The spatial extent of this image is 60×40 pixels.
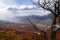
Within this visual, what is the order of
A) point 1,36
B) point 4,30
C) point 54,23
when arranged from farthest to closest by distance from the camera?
point 4,30, point 1,36, point 54,23

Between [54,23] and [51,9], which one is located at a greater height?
[51,9]

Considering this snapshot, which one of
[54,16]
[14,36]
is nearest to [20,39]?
[14,36]

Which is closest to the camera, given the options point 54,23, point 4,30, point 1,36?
point 54,23

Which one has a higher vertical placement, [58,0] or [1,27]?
[58,0]

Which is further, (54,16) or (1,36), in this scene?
(1,36)

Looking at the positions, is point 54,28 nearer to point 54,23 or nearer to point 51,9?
point 54,23

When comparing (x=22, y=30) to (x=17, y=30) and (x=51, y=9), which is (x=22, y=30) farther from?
(x=51, y=9)

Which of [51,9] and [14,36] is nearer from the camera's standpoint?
[51,9]

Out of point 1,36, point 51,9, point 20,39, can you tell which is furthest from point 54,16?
point 20,39

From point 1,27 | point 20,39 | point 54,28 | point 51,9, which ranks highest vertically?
point 51,9
